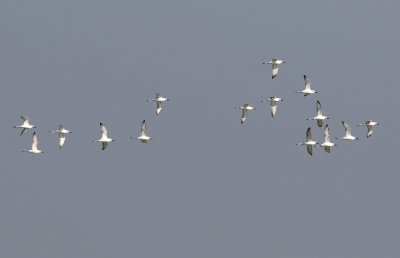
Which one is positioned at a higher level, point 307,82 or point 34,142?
point 307,82

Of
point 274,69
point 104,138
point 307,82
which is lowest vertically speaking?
point 104,138

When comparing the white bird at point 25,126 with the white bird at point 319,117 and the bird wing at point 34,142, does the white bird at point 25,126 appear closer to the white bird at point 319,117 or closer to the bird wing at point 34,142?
the bird wing at point 34,142

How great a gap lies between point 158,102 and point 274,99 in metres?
16.8

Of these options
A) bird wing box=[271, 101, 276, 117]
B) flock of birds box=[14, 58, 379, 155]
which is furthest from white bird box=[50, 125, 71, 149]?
bird wing box=[271, 101, 276, 117]

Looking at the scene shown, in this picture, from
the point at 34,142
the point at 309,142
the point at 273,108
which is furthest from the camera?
the point at 34,142

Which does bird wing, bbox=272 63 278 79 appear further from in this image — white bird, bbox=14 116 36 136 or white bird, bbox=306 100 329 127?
white bird, bbox=14 116 36 136

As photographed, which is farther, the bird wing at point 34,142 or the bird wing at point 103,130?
the bird wing at point 34,142

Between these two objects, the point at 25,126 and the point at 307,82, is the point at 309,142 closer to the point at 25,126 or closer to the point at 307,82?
the point at 307,82

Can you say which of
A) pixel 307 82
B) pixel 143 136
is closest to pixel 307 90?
pixel 307 82

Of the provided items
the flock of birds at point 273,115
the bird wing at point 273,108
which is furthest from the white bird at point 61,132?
the bird wing at point 273,108

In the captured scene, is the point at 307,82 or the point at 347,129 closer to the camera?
the point at 347,129

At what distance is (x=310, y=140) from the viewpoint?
148 metres

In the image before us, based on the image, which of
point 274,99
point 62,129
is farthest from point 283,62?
point 62,129

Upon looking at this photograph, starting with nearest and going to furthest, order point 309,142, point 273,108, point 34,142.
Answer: point 309,142 < point 273,108 < point 34,142
